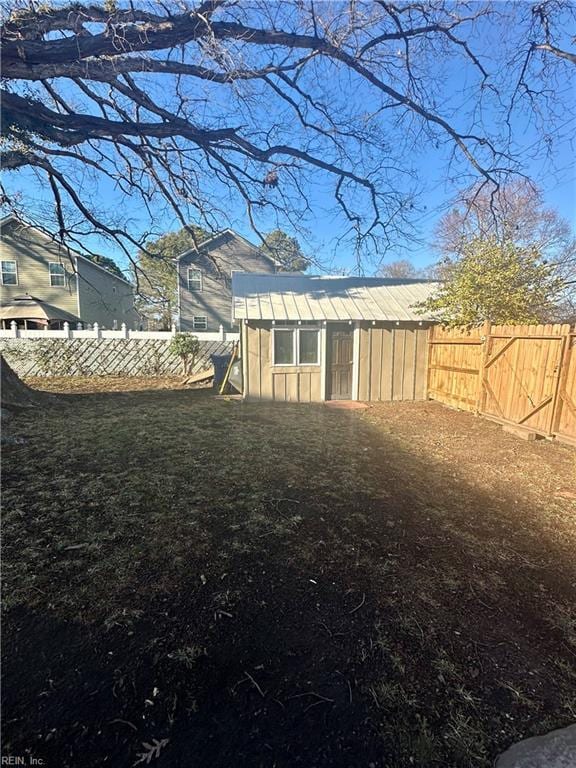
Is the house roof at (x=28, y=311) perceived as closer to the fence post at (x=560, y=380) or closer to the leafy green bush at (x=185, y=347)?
the leafy green bush at (x=185, y=347)

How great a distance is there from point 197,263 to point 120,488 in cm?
1668

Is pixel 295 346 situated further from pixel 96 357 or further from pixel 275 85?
pixel 96 357

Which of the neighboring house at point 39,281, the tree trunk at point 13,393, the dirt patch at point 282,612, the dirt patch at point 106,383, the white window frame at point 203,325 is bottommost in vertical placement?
the dirt patch at point 282,612

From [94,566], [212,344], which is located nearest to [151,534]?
[94,566]

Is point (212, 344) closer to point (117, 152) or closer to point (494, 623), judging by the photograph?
point (117, 152)

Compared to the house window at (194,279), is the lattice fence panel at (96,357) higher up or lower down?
lower down

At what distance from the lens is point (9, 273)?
640 inches

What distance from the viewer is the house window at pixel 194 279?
18.5 m

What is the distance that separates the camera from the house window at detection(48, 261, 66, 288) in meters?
16.8

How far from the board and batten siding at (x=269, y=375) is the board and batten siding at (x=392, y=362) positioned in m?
1.30

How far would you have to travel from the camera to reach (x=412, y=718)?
1.48 m

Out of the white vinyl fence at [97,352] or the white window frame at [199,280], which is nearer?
the white vinyl fence at [97,352]

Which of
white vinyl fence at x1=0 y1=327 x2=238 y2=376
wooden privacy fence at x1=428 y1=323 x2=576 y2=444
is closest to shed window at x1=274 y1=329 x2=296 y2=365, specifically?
wooden privacy fence at x1=428 y1=323 x2=576 y2=444

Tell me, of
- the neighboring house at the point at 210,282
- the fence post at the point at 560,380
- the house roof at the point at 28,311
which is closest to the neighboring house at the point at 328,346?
the fence post at the point at 560,380
